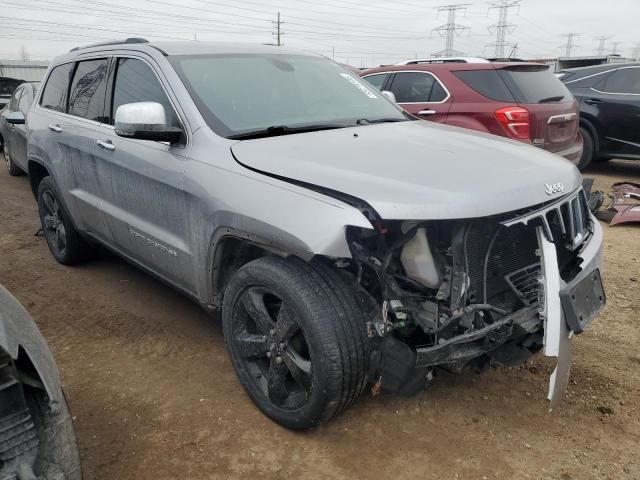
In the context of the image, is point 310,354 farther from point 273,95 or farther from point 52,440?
point 273,95

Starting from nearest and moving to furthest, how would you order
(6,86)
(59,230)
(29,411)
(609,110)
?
1. (29,411)
2. (59,230)
3. (609,110)
4. (6,86)

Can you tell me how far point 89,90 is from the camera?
4.00 metres

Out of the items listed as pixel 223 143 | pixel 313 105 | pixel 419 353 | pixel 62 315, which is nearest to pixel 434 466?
pixel 419 353

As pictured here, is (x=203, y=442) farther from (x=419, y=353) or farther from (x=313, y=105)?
(x=313, y=105)

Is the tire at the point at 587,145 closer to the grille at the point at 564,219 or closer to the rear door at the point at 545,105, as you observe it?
the rear door at the point at 545,105

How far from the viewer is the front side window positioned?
6746 mm

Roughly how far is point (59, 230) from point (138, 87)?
2.00 metres

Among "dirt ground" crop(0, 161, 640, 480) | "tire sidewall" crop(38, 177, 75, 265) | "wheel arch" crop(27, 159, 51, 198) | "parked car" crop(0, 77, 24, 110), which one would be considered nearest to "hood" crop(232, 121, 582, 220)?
"dirt ground" crop(0, 161, 640, 480)

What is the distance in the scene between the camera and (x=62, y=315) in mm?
3949

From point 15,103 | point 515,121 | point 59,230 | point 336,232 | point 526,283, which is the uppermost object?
point 336,232

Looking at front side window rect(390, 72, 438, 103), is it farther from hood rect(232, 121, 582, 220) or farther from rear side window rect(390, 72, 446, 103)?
hood rect(232, 121, 582, 220)

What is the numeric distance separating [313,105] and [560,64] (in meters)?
18.7

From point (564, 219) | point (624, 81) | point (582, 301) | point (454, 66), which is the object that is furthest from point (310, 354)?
point (624, 81)

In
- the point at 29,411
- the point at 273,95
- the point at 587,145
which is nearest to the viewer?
the point at 29,411
